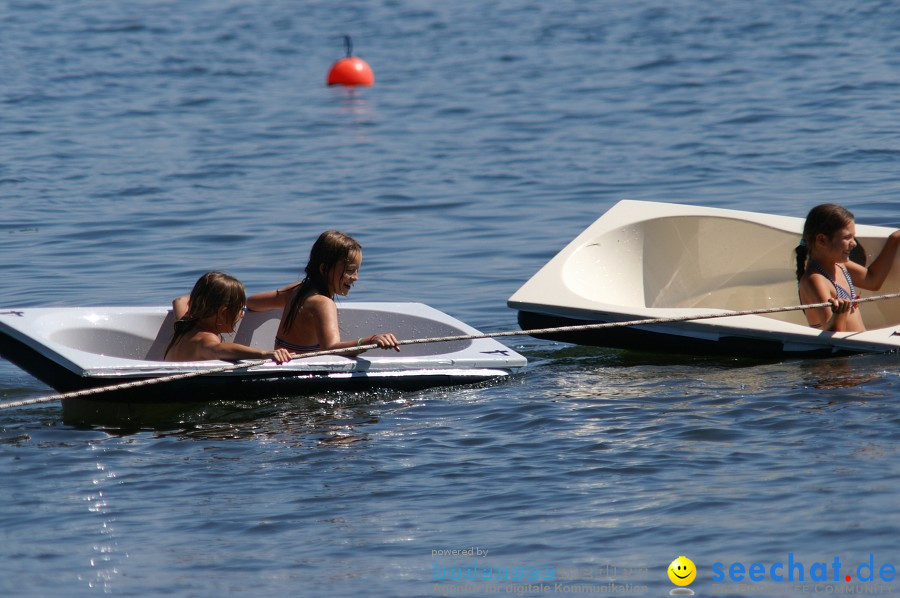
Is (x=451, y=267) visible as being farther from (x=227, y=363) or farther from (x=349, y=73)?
(x=349, y=73)

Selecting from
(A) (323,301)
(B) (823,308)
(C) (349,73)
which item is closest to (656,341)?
(B) (823,308)

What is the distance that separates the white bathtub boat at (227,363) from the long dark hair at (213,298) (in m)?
0.34

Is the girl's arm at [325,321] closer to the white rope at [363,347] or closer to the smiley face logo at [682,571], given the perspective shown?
the white rope at [363,347]

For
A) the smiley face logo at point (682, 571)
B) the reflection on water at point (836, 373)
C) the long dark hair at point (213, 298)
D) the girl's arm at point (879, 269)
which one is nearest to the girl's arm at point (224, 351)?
the long dark hair at point (213, 298)

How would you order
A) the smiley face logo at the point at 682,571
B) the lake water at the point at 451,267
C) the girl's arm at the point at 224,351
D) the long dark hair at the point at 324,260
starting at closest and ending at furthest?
the smiley face logo at the point at 682,571 < the lake water at the point at 451,267 < the girl's arm at the point at 224,351 < the long dark hair at the point at 324,260

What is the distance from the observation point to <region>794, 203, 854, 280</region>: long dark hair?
23.2 feet

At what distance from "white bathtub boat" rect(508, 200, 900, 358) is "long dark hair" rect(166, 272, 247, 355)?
61.5 inches

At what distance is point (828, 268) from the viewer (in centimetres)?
720

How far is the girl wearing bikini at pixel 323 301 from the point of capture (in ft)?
21.7

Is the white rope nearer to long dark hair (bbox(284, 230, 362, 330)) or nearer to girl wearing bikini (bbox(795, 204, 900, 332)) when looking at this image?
girl wearing bikini (bbox(795, 204, 900, 332))

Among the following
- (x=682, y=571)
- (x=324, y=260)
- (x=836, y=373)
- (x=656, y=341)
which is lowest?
(x=682, y=571)

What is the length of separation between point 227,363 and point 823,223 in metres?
3.15

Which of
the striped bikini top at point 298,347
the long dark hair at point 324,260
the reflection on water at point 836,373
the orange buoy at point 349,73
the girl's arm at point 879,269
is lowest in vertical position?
the reflection on water at point 836,373

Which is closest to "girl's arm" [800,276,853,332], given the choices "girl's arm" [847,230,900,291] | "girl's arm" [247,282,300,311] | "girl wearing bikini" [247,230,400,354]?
"girl's arm" [847,230,900,291]
